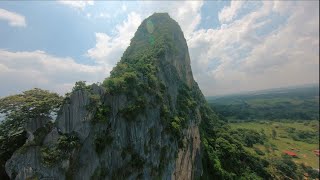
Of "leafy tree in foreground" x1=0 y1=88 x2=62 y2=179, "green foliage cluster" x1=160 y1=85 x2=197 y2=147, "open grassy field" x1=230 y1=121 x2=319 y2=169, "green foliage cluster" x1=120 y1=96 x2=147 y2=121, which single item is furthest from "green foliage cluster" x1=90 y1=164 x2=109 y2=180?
"open grassy field" x1=230 y1=121 x2=319 y2=169

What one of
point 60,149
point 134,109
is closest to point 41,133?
point 60,149

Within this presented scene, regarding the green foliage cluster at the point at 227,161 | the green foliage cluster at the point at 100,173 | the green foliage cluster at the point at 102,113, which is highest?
the green foliage cluster at the point at 102,113

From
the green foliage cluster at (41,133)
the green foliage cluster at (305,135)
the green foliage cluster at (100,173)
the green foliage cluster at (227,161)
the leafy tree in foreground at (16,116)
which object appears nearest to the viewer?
the green foliage cluster at (41,133)

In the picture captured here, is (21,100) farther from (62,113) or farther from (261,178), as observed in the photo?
(261,178)

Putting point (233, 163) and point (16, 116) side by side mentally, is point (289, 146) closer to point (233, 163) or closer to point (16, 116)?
point (233, 163)

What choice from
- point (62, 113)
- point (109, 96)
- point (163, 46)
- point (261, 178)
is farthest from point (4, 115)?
point (261, 178)

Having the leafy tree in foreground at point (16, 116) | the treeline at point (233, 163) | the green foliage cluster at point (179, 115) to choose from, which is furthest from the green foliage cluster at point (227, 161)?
the leafy tree in foreground at point (16, 116)

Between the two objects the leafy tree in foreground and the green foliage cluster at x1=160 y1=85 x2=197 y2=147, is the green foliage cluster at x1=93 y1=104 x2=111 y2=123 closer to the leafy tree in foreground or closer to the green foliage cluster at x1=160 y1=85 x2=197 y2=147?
the leafy tree in foreground

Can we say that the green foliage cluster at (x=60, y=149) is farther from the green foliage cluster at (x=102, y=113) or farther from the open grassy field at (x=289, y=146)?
the open grassy field at (x=289, y=146)
